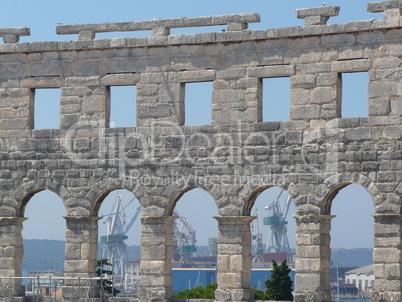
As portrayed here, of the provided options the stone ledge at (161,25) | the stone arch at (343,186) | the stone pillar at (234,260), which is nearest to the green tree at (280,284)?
the stone pillar at (234,260)

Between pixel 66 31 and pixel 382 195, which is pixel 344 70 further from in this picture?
pixel 66 31

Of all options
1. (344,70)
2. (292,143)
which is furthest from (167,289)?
(344,70)

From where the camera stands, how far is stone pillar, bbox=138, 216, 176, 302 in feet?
101

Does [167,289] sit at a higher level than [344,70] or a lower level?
lower

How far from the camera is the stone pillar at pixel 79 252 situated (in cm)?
3111

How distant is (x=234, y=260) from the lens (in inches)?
1182

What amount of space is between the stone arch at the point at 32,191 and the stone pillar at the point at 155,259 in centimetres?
247

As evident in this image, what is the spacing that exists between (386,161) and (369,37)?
126 inches

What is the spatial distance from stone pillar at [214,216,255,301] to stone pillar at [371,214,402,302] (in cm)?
349

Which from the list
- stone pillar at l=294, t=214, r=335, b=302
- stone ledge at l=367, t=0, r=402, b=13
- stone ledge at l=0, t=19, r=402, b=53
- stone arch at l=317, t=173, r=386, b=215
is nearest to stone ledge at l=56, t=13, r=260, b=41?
stone ledge at l=0, t=19, r=402, b=53

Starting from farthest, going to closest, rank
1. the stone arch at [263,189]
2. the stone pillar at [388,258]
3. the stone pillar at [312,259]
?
the stone arch at [263,189]
the stone pillar at [312,259]
the stone pillar at [388,258]

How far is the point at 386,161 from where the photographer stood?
94.7 ft

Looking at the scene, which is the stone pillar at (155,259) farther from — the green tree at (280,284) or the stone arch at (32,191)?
the green tree at (280,284)

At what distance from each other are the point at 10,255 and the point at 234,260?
6.45m
